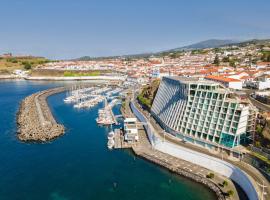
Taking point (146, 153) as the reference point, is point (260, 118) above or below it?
above

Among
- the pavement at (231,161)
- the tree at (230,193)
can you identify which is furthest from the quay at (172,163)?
the pavement at (231,161)

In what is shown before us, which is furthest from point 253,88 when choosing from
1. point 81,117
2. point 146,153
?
point 81,117

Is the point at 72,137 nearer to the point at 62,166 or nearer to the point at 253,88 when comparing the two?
the point at 62,166

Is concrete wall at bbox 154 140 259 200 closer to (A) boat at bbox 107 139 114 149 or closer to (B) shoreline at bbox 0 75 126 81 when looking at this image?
(A) boat at bbox 107 139 114 149

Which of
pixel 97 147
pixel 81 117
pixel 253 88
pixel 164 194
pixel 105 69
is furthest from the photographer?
pixel 105 69

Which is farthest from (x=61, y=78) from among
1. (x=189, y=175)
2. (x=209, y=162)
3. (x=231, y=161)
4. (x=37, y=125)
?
(x=231, y=161)

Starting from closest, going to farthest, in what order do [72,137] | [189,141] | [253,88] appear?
[189,141] < [72,137] < [253,88]

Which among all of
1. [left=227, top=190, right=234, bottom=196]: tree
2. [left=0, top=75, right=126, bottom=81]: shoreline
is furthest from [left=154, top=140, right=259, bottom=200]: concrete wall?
[left=0, top=75, right=126, bottom=81]: shoreline
